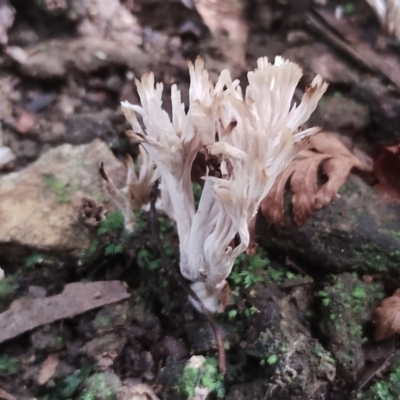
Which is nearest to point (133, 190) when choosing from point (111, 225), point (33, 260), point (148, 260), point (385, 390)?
point (111, 225)

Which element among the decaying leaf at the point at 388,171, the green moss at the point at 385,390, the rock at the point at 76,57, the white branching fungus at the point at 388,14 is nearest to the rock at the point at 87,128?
the rock at the point at 76,57

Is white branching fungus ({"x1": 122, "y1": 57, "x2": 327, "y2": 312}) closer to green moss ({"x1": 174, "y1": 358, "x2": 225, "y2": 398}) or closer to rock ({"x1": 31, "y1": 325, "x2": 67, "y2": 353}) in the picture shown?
green moss ({"x1": 174, "y1": 358, "x2": 225, "y2": 398})

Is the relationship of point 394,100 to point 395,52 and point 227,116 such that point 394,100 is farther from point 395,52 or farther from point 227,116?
point 227,116

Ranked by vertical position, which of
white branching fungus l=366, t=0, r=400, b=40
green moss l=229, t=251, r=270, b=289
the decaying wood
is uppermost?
white branching fungus l=366, t=0, r=400, b=40

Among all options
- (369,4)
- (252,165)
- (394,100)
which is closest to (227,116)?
(252,165)

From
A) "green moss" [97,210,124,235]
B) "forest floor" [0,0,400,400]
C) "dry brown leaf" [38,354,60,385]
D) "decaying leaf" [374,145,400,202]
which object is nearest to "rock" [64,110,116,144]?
"forest floor" [0,0,400,400]

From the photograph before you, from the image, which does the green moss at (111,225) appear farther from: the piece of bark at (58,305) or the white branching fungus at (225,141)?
the white branching fungus at (225,141)
